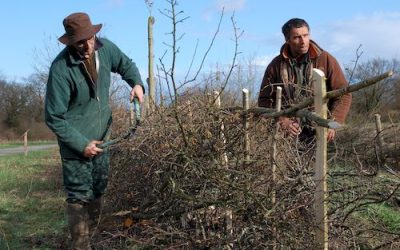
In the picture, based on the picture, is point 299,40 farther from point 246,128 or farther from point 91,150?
point 91,150

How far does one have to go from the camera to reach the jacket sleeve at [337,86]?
473 cm

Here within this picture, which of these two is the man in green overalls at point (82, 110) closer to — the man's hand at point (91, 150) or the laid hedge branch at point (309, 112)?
the man's hand at point (91, 150)

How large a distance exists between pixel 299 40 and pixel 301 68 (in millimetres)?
265

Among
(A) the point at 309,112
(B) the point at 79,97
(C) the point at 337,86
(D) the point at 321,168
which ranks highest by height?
(C) the point at 337,86

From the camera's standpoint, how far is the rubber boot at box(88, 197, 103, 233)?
191 inches

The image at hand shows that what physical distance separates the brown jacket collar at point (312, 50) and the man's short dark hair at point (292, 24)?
114 mm

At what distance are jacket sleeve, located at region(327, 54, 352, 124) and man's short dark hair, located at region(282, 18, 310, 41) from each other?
0.37 m

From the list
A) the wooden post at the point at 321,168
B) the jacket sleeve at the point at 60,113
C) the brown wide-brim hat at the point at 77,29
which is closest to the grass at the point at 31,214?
the jacket sleeve at the point at 60,113

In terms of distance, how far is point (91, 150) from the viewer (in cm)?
445

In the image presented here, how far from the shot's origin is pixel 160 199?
14.6 ft

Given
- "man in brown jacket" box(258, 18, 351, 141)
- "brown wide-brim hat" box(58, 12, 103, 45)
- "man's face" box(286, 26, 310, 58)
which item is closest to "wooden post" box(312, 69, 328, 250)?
"man in brown jacket" box(258, 18, 351, 141)

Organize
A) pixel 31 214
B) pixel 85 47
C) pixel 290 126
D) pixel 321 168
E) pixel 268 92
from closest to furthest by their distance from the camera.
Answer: pixel 321 168 → pixel 290 126 → pixel 85 47 → pixel 268 92 → pixel 31 214

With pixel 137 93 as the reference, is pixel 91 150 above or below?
below

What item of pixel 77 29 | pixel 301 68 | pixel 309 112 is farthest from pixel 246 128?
pixel 77 29
